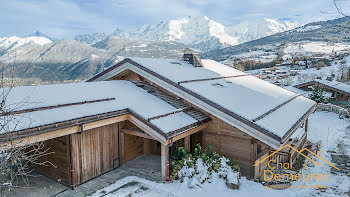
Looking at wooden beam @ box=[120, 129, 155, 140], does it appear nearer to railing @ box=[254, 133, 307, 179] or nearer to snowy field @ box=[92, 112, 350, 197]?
snowy field @ box=[92, 112, 350, 197]

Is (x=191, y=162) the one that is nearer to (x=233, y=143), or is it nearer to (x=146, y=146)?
(x=233, y=143)

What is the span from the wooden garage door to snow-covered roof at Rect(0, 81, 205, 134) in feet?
3.66

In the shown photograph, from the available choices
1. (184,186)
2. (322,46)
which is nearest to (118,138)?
(184,186)

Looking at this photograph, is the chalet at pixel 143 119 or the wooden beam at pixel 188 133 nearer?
the chalet at pixel 143 119

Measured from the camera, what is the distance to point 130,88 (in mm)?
12414

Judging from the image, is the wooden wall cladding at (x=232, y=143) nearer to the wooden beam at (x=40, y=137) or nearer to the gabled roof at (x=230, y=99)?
the gabled roof at (x=230, y=99)

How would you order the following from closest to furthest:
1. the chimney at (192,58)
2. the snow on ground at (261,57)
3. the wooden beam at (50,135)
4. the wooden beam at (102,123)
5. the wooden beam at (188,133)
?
the wooden beam at (50,135) < the wooden beam at (102,123) < the wooden beam at (188,133) < the chimney at (192,58) < the snow on ground at (261,57)

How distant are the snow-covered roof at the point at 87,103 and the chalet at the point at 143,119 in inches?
1.1

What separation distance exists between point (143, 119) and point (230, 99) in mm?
4668

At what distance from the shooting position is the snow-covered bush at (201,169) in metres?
9.57

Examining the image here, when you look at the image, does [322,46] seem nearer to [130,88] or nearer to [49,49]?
[130,88]

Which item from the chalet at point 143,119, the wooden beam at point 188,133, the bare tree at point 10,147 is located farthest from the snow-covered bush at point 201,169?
the bare tree at point 10,147

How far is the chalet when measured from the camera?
28.9 feet

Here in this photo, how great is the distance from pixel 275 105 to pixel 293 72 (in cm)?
4998
